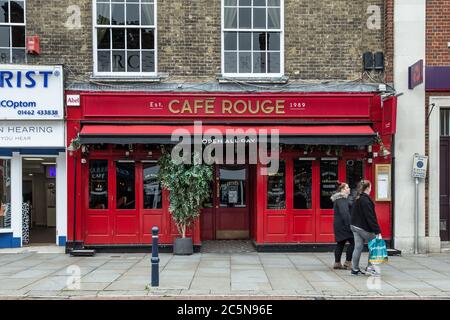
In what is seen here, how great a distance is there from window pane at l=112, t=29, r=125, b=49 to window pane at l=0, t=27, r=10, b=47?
255 cm

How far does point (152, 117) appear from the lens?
12.2 meters

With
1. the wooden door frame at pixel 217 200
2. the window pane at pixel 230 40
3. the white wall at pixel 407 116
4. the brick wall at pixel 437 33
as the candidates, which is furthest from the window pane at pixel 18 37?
the brick wall at pixel 437 33

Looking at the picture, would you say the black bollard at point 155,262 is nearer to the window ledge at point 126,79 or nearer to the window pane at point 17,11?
the window ledge at point 126,79

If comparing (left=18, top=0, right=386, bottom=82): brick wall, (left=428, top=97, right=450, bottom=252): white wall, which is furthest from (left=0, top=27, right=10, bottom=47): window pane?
(left=428, top=97, right=450, bottom=252): white wall

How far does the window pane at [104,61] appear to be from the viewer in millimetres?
12477

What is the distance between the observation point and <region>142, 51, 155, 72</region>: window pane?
492 inches

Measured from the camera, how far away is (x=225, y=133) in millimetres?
11883

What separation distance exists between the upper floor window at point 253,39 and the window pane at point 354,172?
2.83 meters

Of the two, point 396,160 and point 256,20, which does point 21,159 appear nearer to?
point 256,20

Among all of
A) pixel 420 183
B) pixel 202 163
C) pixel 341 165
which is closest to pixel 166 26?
pixel 202 163

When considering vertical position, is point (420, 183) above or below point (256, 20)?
below

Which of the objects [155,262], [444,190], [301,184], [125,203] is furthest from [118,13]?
[444,190]

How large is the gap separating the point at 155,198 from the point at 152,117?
1952mm

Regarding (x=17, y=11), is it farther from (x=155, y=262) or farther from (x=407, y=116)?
(x=407, y=116)
